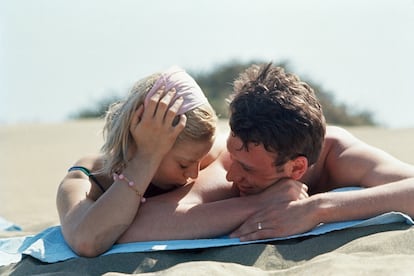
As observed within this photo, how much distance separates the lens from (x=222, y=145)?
4910 mm

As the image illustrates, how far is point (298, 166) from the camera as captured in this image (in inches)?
171

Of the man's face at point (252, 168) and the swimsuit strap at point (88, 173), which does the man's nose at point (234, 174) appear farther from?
the swimsuit strap at point (88, 173)

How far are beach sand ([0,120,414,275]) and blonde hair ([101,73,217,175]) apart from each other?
517mm

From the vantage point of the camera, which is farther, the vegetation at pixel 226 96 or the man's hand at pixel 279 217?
the vegetation at pixel 226 96

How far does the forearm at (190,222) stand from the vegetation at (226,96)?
459 inches

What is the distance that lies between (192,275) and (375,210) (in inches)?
41.3

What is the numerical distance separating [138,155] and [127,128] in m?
0.14

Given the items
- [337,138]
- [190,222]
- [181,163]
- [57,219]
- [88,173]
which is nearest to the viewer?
[190,222]

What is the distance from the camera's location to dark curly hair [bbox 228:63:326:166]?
4.21 m

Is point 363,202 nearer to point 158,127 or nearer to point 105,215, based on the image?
point 158,127

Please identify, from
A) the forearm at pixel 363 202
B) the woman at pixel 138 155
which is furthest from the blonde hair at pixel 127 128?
the forearm at pixel 363 202

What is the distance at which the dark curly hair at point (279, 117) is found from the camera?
421 cm

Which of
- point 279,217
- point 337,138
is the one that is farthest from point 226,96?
point 279,217

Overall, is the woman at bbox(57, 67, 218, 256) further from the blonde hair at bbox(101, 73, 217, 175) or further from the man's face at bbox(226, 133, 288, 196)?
the man's face at bbox(226, 133, 288, 196)
